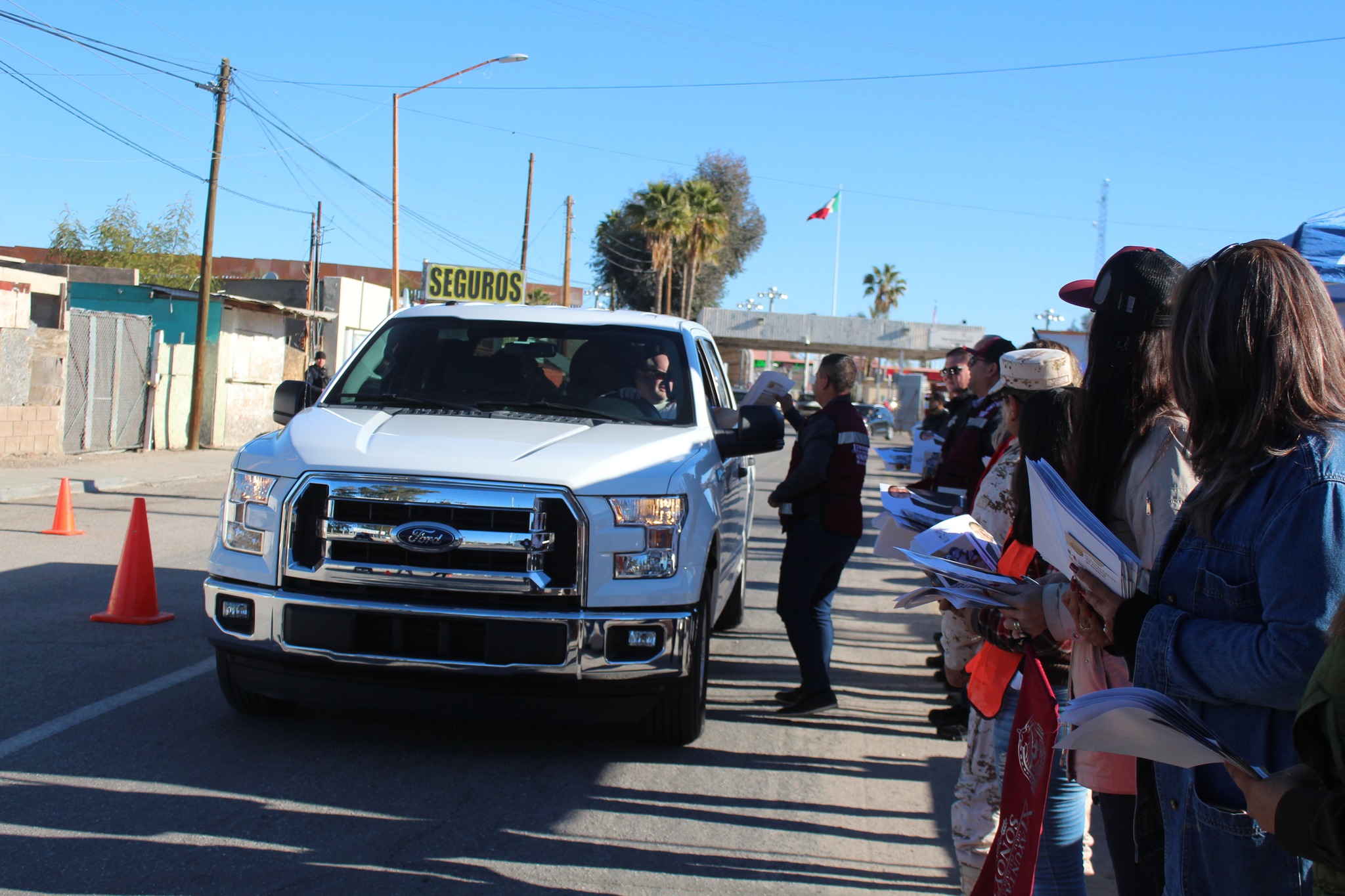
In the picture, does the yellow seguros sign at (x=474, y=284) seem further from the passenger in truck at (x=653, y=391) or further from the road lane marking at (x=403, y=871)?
the road lane marking at (x=403, y=871)

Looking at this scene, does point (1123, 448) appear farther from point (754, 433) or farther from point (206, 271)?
point (206, 271)

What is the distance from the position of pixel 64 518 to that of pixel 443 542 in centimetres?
780

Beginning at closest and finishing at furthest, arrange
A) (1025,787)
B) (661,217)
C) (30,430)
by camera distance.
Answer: (1025,787) < (30,430) < (661,217)

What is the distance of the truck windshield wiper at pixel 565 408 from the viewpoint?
18.3 feet

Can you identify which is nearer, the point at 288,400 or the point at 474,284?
the point at 288,400

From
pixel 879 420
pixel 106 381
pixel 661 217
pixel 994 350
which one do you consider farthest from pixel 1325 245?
pixel 661 217

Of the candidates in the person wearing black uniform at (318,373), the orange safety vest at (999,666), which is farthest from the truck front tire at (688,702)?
the person wearing black uniform at (318,373)

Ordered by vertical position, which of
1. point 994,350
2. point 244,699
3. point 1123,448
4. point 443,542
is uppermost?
point 994,350

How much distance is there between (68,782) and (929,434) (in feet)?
29.3

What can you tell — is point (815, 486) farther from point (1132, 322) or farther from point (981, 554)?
point (1132, 322)

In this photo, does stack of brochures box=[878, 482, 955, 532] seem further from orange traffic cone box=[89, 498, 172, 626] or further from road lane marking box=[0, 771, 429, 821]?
orange traffic cone box=[89, 498, 172, 626]

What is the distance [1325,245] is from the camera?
637cm

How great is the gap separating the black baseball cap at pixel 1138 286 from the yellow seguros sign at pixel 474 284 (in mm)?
17194

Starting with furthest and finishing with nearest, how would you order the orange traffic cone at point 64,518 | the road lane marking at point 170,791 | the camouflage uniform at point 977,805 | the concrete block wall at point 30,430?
the concrete block wall at point 30,430, the orange traffic cone at point 64,518, the road lane marking at point 170,791, the camouflage uniform at point 977,805
